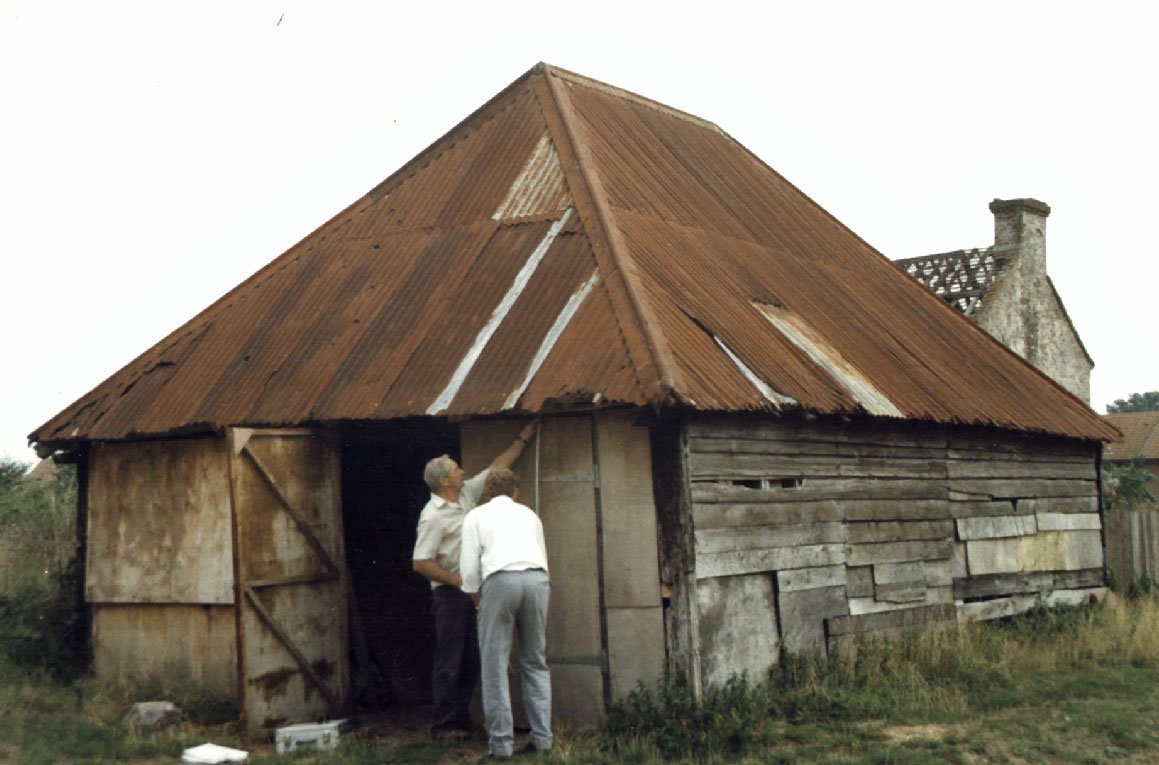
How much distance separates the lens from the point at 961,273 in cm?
2564

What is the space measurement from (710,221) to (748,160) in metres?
3.45

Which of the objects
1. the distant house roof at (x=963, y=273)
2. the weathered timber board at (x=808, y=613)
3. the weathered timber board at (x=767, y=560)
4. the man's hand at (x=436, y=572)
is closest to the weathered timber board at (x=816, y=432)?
the weathered timber board at (x=767, y=560)

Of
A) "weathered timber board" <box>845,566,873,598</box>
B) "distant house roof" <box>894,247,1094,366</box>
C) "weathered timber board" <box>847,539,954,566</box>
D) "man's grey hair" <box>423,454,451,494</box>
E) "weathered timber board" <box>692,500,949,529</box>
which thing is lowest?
"weathered timber board" <box>845,566,873,598</box>

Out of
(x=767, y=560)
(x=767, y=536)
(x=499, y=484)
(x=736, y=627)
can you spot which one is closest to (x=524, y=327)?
(x=499, y=484)

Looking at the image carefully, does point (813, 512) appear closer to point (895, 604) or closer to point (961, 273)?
point (895, 604)

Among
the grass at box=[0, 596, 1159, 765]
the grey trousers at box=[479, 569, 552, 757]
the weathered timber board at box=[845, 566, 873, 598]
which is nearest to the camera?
the grey trousers at box=[479, 569, 552, 757]

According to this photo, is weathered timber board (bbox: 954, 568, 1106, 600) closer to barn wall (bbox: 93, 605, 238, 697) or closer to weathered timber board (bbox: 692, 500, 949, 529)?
weathered timber board (bbox: 692, 500, 949, 529)

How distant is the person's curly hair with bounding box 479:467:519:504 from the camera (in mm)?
8664

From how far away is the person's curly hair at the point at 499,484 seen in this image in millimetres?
8664

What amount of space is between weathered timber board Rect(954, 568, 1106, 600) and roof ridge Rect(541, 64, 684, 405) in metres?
4.83

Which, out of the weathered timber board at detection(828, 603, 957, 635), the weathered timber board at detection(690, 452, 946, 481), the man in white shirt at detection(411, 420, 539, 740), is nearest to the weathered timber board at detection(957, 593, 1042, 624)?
the weathered timber board at detection(828, 603, 957, 635)

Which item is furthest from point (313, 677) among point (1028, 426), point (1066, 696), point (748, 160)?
point (748, 160)

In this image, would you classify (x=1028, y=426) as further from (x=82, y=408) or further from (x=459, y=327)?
(x=82, y=408)

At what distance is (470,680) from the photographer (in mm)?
9523
